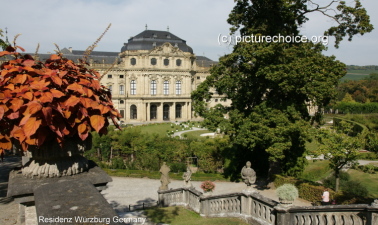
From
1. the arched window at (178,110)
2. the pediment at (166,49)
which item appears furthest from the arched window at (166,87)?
the pediment at (166,49)

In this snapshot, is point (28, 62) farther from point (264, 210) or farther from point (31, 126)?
point (264, 210)

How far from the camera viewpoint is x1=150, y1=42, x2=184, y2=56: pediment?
54.9 metres

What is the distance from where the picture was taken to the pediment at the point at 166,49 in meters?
54.9

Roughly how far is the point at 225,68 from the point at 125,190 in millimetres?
9817

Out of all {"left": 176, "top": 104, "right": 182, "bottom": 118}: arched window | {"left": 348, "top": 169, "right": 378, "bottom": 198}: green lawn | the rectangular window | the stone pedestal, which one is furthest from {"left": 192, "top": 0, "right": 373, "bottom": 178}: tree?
{"left": 176, "top": 104, "right": 182, "bottom": 118}: arched window

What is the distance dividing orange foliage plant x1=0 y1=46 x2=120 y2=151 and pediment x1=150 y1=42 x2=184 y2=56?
52180mm

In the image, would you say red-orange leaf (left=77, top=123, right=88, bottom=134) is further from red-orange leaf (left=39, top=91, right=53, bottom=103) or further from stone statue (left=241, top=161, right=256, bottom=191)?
stone statue (left=241, top=161, right=256, bottom=191)

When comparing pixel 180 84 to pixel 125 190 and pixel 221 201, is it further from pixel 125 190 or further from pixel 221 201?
pixel 221 201

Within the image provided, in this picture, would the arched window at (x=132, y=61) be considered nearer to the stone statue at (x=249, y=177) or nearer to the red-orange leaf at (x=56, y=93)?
the stone statue at (x=249, y=177)

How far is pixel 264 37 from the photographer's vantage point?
54.4ft

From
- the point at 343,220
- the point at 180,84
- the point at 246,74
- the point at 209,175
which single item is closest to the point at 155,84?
the point at 180,84

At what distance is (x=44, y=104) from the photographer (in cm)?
324

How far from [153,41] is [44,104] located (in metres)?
55.0

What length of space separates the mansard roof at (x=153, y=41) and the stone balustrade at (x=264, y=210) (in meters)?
44.6
